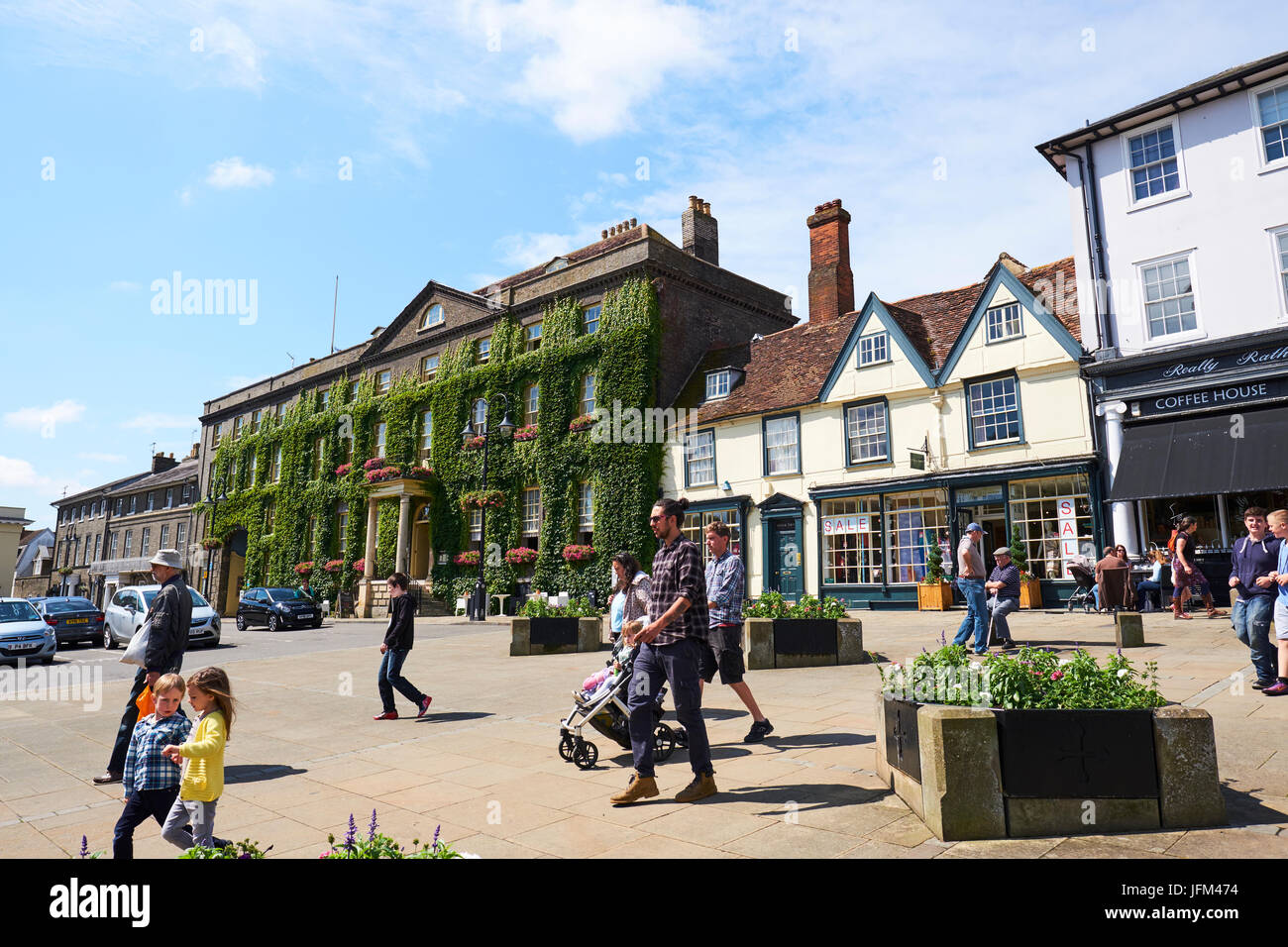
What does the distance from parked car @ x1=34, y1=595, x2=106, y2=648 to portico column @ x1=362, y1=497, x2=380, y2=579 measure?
37.7 ft

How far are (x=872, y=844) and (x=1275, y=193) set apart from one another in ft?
65.0

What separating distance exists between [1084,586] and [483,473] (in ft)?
57.8

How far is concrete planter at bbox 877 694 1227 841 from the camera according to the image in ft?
13.8

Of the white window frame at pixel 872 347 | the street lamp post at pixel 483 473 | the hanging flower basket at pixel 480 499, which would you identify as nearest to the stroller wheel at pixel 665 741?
the white window frame at pixel 872 347

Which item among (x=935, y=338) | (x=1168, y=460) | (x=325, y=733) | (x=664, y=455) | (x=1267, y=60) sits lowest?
(x=325, y=733)

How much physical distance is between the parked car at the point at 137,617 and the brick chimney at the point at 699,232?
70.3ft

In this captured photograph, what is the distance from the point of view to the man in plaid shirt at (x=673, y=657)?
527 cm

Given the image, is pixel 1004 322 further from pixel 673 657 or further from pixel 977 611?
pixel 673 657

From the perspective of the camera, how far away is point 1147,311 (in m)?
18.5

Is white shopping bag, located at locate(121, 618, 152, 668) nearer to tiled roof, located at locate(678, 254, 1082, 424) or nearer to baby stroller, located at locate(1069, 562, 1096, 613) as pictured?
baby stroller, located at locate(1069, 562, 1096, 613)

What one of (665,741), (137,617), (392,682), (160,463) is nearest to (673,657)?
(665,741)

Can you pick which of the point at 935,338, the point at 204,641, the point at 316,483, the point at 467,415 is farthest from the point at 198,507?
the point at 935,338
